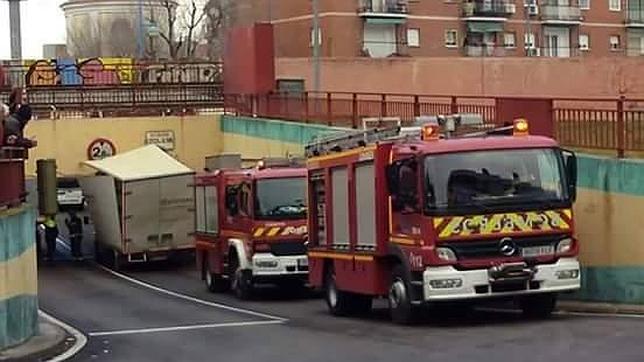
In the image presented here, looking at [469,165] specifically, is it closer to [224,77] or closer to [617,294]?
[617,294]

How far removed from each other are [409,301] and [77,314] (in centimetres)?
973

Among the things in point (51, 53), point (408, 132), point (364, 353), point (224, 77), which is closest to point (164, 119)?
point (224, 77)

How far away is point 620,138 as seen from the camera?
800 inches

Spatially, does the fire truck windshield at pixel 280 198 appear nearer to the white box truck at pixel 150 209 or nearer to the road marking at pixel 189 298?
the road marking at pixel 189 298

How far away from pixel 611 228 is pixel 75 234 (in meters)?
28.1

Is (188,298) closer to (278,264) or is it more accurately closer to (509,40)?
(278,264)

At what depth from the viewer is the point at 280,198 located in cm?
2766

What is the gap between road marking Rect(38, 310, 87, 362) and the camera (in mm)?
17375

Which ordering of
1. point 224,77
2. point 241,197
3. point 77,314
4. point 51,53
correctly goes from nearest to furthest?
1. point 77,314
2. point 241,197
3. point 224,77
4. point 51,53

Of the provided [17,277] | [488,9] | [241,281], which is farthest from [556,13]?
[17,277]

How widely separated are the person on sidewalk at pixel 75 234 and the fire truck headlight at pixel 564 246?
2820 centimetres

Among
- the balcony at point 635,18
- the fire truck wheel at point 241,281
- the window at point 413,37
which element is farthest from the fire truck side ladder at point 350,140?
the balcony at point 635,18

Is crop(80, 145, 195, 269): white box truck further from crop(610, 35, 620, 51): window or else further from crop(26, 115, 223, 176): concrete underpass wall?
crop(610, 35, 620, 51): window

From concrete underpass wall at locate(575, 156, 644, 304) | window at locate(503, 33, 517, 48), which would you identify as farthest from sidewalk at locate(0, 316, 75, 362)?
window at locate(503, 33, 517, 48)
